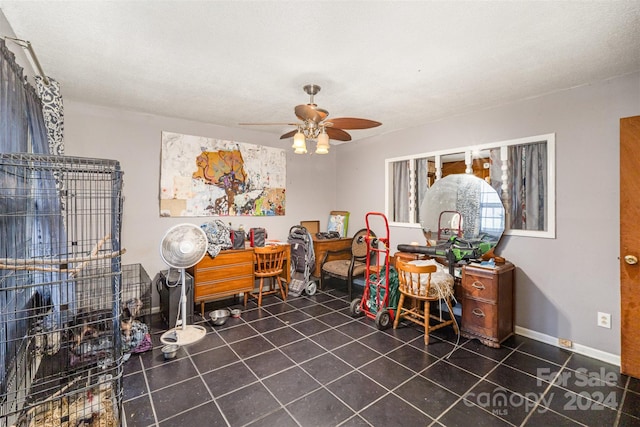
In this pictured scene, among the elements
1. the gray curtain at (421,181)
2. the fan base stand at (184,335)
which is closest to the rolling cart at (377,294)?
the gray curtain at (421,181)

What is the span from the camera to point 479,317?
2824mm

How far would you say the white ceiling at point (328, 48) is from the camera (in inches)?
65.6

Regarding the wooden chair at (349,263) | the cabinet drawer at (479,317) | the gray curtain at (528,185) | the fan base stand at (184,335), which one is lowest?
the fan base stand at (184,335)

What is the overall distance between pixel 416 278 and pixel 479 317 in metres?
0.72

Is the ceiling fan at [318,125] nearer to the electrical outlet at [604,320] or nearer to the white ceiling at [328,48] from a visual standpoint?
the white ceiling at [328,48]

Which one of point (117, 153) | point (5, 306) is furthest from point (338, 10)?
point (117, 153)

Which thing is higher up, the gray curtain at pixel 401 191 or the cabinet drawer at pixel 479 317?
the gray curtain at pixel 401 191

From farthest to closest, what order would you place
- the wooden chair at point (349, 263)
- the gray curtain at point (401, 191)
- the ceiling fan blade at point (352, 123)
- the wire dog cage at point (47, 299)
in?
the gray curtain at point (401, 191) → the wooden chair at point (349, 263) → the ceiling fan blade at point (352, 123) → the wire dog cage at point (47, 299)

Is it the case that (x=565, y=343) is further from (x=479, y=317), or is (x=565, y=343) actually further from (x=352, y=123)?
(x=352, y=123)

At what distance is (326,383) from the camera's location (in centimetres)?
220

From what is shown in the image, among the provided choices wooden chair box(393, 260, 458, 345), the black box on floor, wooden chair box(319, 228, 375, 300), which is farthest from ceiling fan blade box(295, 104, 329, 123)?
the black box on floor

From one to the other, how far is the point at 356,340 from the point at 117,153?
338cm

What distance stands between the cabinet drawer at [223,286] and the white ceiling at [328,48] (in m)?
2.07

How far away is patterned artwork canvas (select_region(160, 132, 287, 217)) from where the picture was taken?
3.70 m
